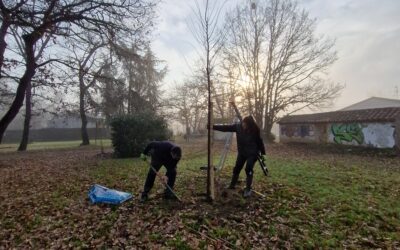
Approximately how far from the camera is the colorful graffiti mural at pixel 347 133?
21556mm

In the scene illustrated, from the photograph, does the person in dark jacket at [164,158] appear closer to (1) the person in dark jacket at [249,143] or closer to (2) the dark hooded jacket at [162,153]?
(2) the dark hooded jacket at [162,153]

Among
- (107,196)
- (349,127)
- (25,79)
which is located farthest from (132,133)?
(349,127)

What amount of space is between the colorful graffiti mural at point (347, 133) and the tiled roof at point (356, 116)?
0.45 meters

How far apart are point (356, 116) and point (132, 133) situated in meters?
15.7

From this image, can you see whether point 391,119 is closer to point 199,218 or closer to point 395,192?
point 395,192

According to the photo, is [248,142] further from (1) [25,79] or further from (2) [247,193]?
(1) [25,79]

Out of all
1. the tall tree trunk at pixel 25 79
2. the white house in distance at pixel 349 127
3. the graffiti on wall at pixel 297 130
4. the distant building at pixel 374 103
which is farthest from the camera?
the distant building at pixel 374 103

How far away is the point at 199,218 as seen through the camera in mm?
6004

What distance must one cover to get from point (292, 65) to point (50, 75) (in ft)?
71.9

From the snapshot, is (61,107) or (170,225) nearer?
(170,225)

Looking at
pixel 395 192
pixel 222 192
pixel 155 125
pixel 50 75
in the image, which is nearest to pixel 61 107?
pixel 50 75

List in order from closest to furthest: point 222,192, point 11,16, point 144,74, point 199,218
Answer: point 199,218, point 222,192, point 11,16, point 144,74

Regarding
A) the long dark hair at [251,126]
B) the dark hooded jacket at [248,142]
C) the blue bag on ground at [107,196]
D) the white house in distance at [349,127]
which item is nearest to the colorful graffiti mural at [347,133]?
the white house in distance at [349,127]

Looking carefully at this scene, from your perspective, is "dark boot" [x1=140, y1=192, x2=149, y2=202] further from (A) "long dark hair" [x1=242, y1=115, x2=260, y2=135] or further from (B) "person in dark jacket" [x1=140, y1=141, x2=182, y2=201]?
(A) "long dark hair" [x1=242, y1=115, x2=260, y2=135]
